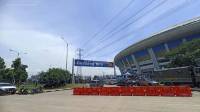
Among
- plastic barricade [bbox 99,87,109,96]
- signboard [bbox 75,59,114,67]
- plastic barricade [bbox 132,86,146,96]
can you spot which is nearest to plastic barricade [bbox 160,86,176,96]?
plastic barricade [bbox 132,86,146,96]

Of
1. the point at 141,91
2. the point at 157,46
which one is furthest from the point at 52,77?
the point at 157,46

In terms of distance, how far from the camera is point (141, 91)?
30.5m

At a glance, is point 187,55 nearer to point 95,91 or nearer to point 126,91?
point 95,91

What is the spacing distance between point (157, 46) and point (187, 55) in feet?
161

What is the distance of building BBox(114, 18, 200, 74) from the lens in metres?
78.8

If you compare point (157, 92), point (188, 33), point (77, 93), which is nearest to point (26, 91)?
point (77, 93)

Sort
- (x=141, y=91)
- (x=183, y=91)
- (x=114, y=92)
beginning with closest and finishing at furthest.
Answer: (x=183, y=91) < (x=141, y=91) < (x=114, y=92)

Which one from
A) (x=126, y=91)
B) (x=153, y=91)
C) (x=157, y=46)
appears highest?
(x=157, y=46)

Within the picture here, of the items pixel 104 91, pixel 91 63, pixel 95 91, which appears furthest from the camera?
pixel 91 63

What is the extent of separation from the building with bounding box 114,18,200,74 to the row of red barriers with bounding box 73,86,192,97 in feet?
93.6

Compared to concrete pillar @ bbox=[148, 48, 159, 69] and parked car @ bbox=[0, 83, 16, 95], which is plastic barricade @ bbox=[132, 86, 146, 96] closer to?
parked car @ bbox=[0, 83, 16, 95]

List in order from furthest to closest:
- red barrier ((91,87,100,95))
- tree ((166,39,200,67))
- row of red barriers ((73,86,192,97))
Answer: tree ((166,39,200,67)), red barrier ((91,87,100,95)), row of red barriers ((73,86,192,97))

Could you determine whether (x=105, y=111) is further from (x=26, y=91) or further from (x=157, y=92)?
(x=26, y=91)

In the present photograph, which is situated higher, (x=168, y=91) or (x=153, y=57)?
(x=153, y=57)
